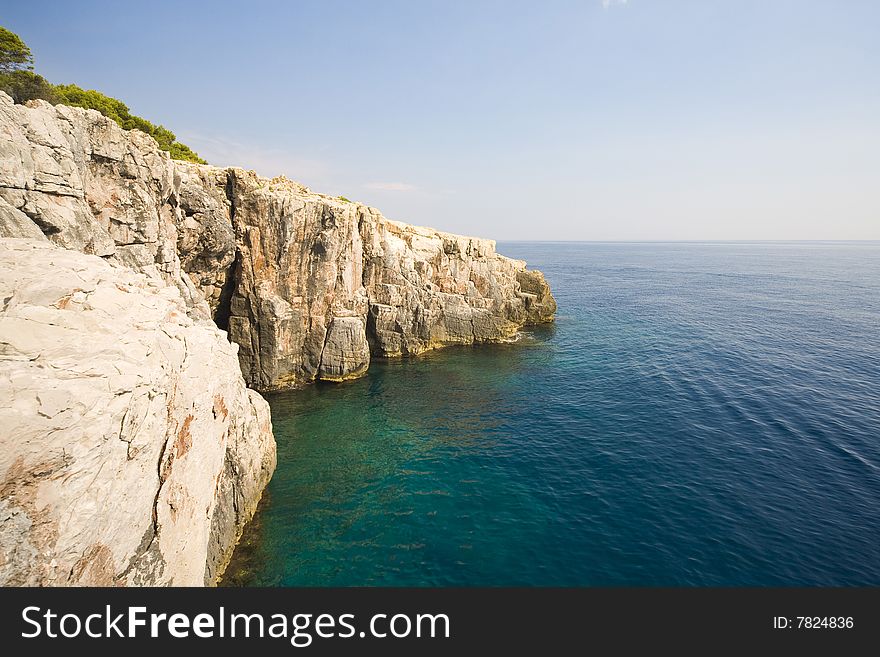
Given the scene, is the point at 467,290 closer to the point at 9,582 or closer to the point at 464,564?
the point at 464,564

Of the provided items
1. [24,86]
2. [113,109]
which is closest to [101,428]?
[24,86]

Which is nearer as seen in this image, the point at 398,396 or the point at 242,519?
the point at 242,519

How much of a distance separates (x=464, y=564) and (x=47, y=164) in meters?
29.2

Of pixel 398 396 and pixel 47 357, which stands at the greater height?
pixel 47 357

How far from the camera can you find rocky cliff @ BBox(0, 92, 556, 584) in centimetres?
1118

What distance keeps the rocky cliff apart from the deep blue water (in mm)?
6077

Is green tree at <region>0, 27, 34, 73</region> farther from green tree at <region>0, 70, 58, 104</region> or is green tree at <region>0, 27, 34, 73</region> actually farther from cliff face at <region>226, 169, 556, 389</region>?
cliff face at <region>226, 169, 556, 389</region>

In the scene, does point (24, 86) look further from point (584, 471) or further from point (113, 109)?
point (584, 471)

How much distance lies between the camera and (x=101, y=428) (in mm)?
12242

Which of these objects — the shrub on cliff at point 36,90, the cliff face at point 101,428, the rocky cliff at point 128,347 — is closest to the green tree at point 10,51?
the shrub on cliff at point 36,90

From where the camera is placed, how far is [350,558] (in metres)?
21.9

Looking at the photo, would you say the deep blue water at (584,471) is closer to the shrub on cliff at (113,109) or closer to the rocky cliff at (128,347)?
the rocky cliff at (128,347)

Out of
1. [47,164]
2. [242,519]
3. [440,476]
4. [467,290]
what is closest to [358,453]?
[440,476]

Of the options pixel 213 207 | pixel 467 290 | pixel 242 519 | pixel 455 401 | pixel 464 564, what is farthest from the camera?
pixel 467 290
